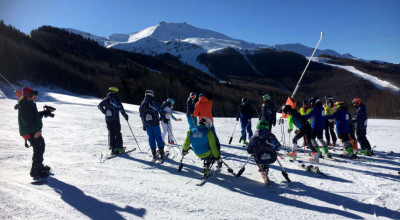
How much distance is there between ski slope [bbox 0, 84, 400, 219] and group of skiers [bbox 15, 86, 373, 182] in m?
0.54

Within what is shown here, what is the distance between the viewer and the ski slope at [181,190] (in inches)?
146

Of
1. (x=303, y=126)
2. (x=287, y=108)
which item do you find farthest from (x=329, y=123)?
(x=287, y=108)

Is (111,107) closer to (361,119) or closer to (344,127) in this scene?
(344,127)

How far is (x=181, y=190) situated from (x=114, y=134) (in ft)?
12.5

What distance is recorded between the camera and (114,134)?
7.29m

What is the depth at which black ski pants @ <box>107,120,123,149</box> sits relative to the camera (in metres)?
→ 7.06

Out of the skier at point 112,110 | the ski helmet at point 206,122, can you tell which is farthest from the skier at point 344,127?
the skier at point 112,110

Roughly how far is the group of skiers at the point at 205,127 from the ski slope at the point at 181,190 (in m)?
0.54

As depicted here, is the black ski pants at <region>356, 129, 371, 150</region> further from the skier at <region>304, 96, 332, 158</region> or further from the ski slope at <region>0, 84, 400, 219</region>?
the skier at <region>304, 96, 332, 158</region>

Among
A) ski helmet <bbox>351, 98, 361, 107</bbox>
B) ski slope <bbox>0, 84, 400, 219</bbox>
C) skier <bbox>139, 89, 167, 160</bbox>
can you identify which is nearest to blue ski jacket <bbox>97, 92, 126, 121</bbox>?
skier <bbox>139, 89, 167, 160</bbox>

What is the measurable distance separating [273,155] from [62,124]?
478 inches

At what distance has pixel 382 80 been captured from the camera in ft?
262

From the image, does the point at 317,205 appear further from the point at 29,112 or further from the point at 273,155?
the point at 29,112

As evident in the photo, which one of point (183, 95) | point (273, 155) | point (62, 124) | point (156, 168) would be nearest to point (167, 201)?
point (156, 168)
